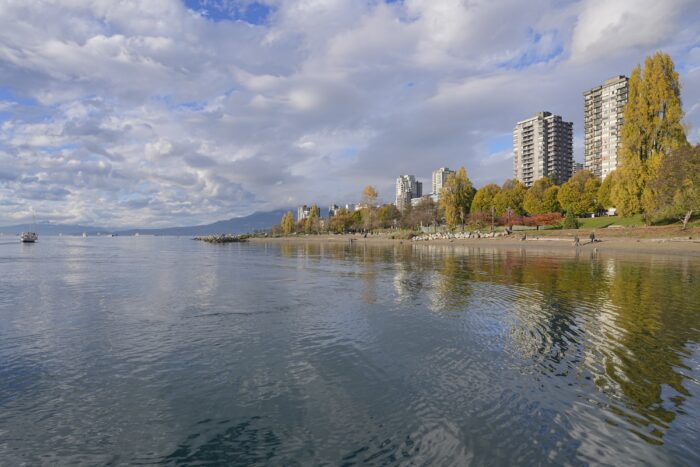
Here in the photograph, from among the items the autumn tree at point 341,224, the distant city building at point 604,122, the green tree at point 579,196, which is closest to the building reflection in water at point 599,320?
the green tree at point 579,196

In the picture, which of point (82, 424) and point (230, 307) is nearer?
point (82, 424)

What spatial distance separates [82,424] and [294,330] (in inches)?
318

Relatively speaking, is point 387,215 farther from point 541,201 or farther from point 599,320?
point 599,320

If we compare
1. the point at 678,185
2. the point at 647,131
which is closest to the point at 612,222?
the point at 647,131

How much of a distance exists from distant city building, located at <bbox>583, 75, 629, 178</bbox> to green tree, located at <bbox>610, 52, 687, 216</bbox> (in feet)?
343

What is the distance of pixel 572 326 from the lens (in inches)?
593

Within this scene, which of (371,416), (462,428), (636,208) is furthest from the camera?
(636,208)

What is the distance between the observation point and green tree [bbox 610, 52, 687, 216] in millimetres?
65500

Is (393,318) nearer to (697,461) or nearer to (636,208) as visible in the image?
(697,461)

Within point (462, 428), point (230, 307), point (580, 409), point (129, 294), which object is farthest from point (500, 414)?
point (129, 294)

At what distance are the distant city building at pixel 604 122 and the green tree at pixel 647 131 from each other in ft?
343

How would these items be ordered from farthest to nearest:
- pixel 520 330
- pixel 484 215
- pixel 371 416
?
pixel 484 215, pixel 520 330, pixel 371 416

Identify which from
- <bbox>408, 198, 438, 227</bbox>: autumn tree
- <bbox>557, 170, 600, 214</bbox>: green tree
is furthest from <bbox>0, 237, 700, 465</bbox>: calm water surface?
<bbox>408, 198, 438, 227</bbox>: autumn tree

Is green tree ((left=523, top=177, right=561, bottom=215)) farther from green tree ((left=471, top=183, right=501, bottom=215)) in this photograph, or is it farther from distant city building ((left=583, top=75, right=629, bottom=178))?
distant city building ((left=583, top=75, right=629, bottom=178))
